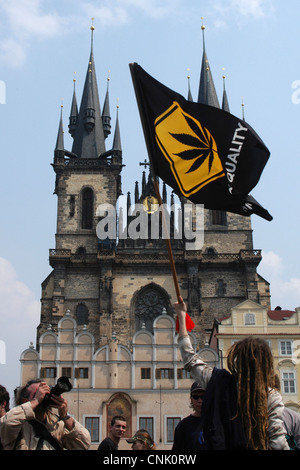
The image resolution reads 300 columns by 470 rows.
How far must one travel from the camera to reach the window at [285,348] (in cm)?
2914

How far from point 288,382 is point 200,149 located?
77.5ft

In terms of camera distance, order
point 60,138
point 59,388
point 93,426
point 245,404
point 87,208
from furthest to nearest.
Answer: point 60,138
point 87,208
point 93,426
point 59,388
point 245,404

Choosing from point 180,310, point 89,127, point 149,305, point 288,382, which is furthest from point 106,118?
point 180,310

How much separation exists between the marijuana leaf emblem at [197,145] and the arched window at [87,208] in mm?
37058

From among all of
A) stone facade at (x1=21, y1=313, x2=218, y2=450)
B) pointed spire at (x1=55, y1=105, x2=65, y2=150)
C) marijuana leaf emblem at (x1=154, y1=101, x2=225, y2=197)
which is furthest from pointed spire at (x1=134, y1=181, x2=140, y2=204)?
marijuana leaf emblem at (x1=154, y1=101, x2=225, y2=197)

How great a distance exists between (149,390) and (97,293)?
13.9m

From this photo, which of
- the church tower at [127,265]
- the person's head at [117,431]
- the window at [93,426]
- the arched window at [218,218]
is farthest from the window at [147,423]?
the person's head at [117,431]

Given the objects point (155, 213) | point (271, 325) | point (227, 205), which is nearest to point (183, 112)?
point (227, 205)

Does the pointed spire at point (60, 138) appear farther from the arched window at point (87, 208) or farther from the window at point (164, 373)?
the window at point (164, 373)

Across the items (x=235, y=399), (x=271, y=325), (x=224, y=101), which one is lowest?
(x=235, y=399)

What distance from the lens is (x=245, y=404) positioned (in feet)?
12.5

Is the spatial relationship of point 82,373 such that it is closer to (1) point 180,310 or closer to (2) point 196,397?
(2) point 196,397

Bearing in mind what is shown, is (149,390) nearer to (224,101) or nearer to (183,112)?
(183,112)

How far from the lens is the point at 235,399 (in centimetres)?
387
